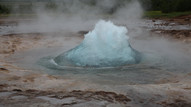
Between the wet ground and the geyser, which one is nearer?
the wet ground

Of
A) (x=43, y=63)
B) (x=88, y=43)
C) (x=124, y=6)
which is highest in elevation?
(x=124, y=6)

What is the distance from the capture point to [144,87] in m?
3.88

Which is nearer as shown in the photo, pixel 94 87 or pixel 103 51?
pixel 94 87

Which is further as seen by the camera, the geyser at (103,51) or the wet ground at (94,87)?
the geyser at (103,51)

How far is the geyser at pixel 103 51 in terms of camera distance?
5531 mm

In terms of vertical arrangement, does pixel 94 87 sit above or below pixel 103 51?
below

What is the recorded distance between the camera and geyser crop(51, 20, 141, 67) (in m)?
5.53

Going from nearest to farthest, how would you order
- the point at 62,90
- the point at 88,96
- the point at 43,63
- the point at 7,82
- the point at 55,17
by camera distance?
1. the point at 88,96
2. the point at 62,90
3. the point at 7,82
4. the point at 43,63
5. the point at 55,17

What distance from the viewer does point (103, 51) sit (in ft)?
18.9

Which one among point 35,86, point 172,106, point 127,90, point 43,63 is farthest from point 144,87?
point 43,63

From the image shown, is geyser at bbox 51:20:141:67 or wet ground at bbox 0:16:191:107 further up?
geyser at bbox 51:20:141:67

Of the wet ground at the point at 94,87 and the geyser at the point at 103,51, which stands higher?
the geyser at the point at 103,51

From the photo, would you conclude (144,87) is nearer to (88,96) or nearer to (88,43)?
(88,96)

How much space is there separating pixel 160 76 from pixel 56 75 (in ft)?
5.86
